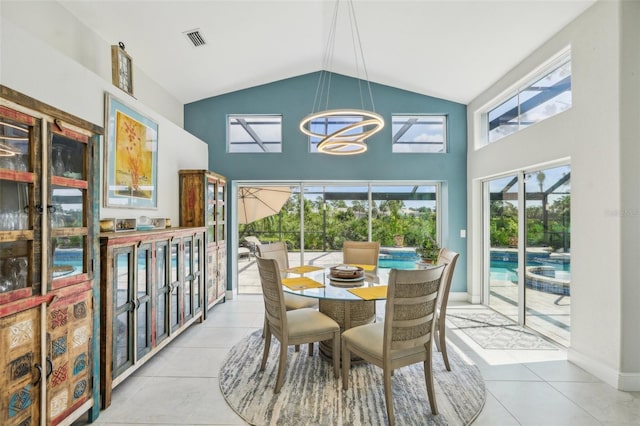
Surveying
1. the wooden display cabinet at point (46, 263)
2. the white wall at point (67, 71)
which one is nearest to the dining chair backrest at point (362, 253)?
the white wall at point (67, 71)

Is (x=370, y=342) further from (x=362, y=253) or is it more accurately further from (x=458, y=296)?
(x=458, y=296)

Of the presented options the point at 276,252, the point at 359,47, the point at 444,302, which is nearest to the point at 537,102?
the point at 359,47

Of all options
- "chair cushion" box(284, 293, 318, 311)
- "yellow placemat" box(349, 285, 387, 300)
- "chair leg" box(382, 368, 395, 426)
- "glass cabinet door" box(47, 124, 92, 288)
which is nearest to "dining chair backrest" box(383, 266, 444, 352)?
"chair leg" box(382, 368, 395, 426)

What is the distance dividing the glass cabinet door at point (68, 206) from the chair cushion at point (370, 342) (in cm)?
190

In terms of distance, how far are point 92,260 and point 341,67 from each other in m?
4.27

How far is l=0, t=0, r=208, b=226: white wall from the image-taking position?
1.92 metres

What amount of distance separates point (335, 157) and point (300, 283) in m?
2.75

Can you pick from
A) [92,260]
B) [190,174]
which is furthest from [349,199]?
[92,260]

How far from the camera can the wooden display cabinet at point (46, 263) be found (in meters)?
1.49

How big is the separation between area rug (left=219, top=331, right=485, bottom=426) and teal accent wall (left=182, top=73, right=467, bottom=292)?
2789 millimetres

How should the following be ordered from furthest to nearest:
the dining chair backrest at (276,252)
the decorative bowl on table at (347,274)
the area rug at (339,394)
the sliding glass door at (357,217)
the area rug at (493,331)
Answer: the sliding glass door at (357,217) < the dining chair backrest at (276,252) < the area rug at (493,331) < the decorative bowl on table at (347,274) < the area rug at (339,394)

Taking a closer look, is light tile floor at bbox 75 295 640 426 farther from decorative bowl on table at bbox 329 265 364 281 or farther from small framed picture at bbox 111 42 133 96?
small framed picture at bbox 111 42 133 96

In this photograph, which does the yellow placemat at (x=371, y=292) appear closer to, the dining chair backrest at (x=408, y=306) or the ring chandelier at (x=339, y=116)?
the dining chair backrest at (x=408, y=306)

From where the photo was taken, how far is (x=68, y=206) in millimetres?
1858
